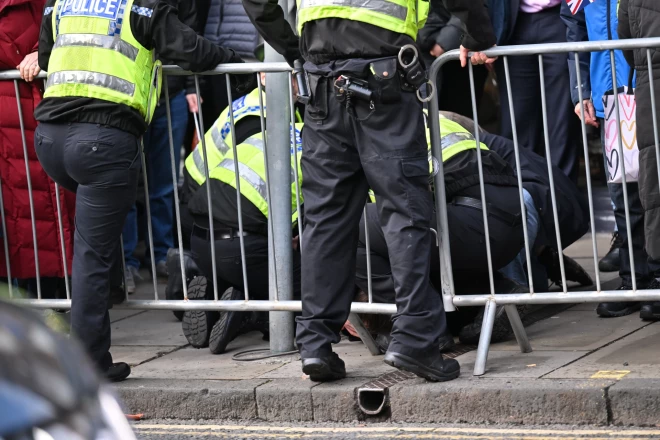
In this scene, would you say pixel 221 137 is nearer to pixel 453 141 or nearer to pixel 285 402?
pixel 453 141

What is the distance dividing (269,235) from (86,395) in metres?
3.72

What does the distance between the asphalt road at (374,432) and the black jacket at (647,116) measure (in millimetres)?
883

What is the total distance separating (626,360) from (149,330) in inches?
107

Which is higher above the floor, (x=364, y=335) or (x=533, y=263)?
(x=533, y=263)

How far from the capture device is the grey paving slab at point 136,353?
221 inches

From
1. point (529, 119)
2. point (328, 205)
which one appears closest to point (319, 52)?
point (328, 205)

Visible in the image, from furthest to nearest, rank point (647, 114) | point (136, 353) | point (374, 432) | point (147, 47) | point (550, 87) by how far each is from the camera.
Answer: point (550, 87) → point (136, 353) → point (147, 47) → point (647, 114) → point (374, 432)

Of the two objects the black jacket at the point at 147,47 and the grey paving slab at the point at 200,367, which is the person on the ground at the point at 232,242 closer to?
the grey paving slab at the point at 200,367

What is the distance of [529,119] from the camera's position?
23.0ft

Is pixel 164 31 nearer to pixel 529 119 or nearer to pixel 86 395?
pixel 529 119

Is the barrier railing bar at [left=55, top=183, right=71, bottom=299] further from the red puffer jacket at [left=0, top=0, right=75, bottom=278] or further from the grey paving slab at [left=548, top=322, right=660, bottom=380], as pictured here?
the grey paving slab at [left=548, top=322, right=660, bottom=380]

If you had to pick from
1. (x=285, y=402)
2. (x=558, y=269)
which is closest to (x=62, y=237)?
(x=285, y=402)

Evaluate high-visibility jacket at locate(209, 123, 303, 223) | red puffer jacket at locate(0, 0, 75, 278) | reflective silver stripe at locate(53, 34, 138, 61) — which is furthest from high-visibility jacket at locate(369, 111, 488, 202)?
red puffer jacket at locate(0, 0, 75, 278)

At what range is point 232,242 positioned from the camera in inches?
225
